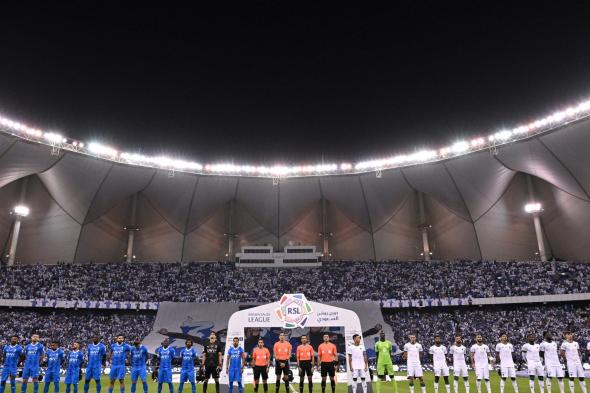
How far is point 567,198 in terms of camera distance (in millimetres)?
53688

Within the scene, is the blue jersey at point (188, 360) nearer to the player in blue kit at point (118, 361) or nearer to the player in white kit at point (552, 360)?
the player in blue kit at point (118, 361)

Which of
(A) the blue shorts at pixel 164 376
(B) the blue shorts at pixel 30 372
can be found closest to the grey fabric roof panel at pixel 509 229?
(A) the blue shorts at pixel 164 376

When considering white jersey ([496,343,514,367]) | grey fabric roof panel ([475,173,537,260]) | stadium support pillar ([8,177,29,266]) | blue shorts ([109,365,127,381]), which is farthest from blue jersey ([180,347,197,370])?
grey fabric roof panel ([475,173,537,260])

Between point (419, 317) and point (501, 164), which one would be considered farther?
point (501, 164)

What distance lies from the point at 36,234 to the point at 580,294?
225 ft

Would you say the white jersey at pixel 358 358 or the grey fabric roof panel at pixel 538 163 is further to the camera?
the grey fabric roof panel at pixel 538 163

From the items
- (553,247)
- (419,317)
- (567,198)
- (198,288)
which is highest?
(567,198)

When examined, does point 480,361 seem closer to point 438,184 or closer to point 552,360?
point 552,360

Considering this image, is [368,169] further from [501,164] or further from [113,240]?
[113,240]

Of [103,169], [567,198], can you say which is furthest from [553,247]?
[103,169]

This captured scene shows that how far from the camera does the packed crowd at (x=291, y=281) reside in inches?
1928

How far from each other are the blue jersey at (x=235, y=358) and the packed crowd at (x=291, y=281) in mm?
34107

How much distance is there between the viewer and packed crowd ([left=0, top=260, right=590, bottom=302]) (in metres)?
49.0

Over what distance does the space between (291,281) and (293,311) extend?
1406 inches
